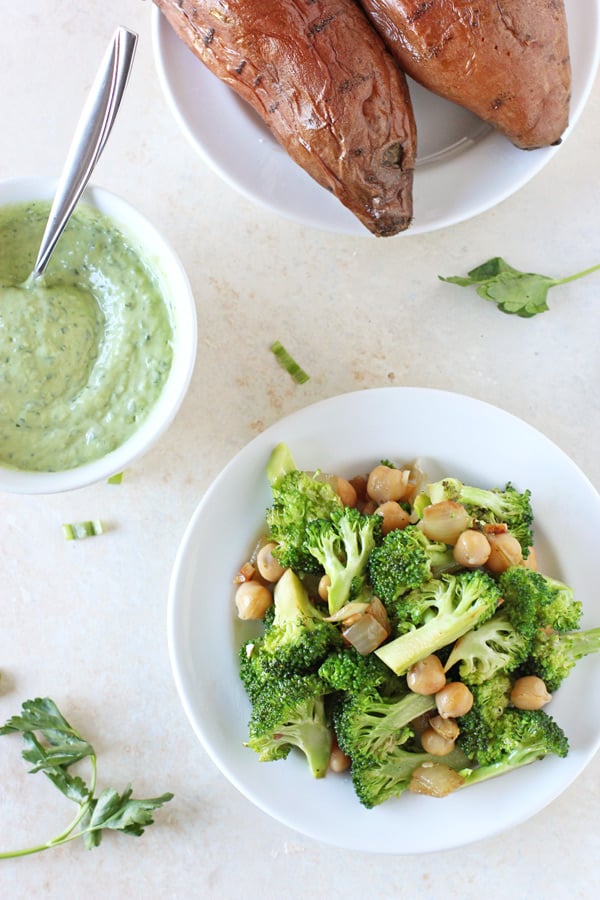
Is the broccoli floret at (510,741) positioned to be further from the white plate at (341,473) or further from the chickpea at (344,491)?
the chickpea at (344,491)

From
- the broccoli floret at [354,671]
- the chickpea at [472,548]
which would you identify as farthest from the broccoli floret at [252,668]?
the chickpea at [472,548]

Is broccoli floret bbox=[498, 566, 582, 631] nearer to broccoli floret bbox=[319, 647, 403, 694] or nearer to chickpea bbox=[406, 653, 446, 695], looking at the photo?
chickpea bbox=[406, 653, 446, 695]

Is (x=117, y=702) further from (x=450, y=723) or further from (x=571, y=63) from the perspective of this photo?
(x=571, y=63)

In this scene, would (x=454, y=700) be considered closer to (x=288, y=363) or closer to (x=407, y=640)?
(x=407, y=640)

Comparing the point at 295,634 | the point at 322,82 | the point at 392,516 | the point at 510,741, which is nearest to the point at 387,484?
the point at 392,516

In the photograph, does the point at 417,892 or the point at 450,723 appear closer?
the point at 450,723

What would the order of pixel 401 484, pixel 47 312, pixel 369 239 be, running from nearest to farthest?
pixel 47 312 < pixel 401 484 < pixel 369 239

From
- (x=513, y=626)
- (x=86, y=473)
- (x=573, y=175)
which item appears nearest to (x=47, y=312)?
(x=86, y=473)
